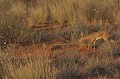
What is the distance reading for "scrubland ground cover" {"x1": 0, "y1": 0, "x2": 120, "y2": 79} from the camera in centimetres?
611

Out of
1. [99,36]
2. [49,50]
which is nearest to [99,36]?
[99,36]

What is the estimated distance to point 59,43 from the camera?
905 centimetres

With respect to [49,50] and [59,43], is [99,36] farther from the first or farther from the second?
[59,43]

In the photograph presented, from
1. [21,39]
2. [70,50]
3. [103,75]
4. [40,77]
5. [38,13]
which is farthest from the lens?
[38,13]

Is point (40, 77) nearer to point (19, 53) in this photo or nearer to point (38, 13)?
point (19, 53)

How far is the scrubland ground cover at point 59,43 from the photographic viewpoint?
6.11m

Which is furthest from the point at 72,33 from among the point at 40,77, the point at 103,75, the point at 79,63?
the point at 40,77

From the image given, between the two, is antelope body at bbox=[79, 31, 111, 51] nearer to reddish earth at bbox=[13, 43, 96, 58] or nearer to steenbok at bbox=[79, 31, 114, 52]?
steenbok at bbox=[79, 31, 114, 52]

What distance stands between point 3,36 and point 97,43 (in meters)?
2.58

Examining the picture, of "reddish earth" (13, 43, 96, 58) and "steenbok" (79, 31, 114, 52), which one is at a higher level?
"steenbok" (79, 31, 114, 52)


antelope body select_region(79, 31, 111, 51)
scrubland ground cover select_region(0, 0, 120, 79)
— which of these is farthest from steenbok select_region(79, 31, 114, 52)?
scrubland ground cover select_region(0, 0, 120, 79)

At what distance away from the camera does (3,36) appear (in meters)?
9.30

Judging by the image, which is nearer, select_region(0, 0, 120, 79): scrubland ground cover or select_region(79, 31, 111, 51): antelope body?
select_region(0, 0, 120, 79): scrubland ground cover

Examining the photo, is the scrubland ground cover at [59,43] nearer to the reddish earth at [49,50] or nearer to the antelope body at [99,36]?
the reddish earth at [49,50]
